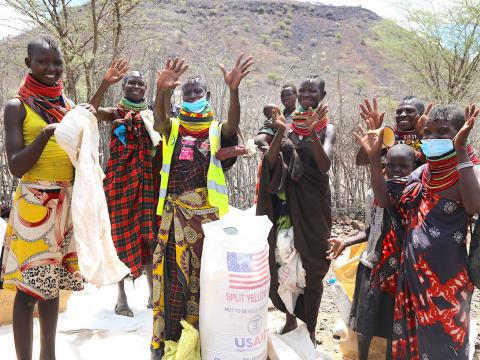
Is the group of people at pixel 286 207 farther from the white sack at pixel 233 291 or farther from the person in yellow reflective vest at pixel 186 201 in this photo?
the white sack at pixel 233 291

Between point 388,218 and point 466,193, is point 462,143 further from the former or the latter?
point 388,218

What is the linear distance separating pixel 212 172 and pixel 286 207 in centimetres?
63

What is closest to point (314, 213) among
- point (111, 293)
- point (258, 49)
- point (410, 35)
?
point (111, 293)

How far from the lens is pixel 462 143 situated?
1.95 meters

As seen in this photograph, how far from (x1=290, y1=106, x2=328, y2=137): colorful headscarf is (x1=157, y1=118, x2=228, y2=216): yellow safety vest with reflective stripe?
1.68ft

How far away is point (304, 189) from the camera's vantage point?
2.93 meters

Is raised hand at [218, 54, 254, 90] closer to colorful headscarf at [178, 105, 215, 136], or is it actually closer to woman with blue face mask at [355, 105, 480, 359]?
colorful headscarf at [178, 105, 215, 136]

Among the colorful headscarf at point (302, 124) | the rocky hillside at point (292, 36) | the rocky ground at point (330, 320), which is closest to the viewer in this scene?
the colorful headscarf at point (302, 124)

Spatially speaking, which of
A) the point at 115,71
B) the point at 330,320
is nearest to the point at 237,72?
the point at 115,71

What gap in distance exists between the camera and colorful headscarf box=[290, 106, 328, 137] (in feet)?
9.43

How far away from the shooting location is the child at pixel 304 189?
114 inches

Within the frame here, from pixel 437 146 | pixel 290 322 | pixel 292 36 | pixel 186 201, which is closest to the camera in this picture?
pixel 437 146

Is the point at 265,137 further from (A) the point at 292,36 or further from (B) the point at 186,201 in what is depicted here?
(A) the point at 292,36

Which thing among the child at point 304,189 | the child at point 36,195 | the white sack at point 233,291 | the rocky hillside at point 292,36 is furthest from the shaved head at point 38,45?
the rocky hillside at point 292,36
